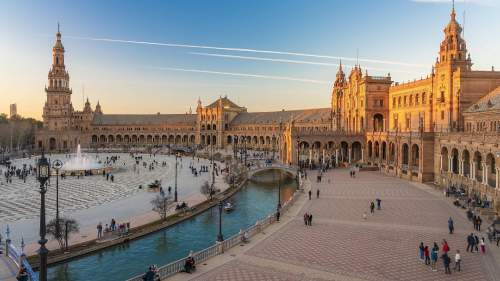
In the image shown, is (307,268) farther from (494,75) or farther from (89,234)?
(494,75)

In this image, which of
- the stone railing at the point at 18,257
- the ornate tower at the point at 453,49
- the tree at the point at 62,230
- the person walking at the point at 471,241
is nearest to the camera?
the stone railing at the point at 18,257

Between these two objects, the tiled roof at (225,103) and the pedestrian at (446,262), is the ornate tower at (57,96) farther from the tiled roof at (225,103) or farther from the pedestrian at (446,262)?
the pedestrian at (446,262)

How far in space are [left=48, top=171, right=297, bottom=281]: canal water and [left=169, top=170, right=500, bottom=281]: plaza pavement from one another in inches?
209

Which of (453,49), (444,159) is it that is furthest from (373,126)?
(444,159)

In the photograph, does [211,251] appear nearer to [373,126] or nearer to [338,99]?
[373,126]

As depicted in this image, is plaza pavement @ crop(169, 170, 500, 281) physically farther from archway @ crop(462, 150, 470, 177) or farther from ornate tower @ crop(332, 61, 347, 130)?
ornate tower @ crop(332, 61, 347, 130)

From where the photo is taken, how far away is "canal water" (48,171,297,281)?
24.0m

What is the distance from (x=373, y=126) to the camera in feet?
254

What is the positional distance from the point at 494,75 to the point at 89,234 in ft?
175

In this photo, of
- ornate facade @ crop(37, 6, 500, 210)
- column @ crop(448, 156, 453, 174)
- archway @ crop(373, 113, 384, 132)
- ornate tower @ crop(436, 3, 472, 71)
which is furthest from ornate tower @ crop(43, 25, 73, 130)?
column @ crop(448, 156, 453, 174)

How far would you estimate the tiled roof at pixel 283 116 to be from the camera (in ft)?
366

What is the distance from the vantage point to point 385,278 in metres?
19.4

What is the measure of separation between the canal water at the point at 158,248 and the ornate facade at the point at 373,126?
25.8ft

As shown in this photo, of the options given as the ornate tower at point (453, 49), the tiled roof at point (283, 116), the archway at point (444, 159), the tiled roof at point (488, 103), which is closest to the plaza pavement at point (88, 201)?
the archway at point (444, 159)
